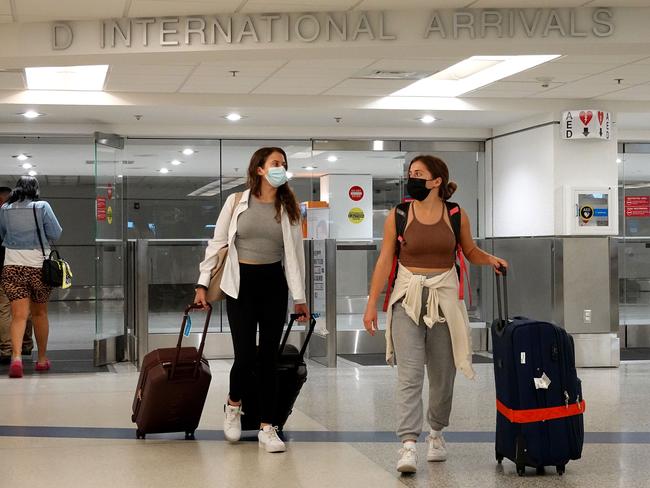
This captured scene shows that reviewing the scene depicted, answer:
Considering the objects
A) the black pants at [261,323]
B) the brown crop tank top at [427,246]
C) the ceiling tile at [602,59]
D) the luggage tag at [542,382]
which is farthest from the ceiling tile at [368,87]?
the luggage tag at [542,382]

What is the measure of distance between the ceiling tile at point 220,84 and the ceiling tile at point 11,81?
1.51 m

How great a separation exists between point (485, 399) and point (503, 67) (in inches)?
122

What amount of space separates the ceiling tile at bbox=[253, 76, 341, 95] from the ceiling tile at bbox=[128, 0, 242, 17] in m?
2.25

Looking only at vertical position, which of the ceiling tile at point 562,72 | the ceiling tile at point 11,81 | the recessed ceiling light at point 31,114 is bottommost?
the recessed ceiling light at point 31,114

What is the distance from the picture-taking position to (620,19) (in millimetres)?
7512

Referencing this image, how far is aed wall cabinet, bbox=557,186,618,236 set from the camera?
36.9ft

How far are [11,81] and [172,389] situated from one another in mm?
4655

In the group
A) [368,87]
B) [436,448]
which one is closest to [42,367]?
[368,87]

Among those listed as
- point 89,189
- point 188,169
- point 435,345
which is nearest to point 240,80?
point 188,169

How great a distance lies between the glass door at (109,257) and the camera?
38.0 ft

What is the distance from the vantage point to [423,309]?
5.66 m

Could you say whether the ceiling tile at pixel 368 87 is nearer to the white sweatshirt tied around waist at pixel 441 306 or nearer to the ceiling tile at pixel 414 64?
the ceiling tile at pixel 414 64

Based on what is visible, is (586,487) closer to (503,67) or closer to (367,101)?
(503,67)

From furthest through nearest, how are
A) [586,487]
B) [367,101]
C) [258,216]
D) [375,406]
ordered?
[367,101] → [375,406] → [258,216] → [586,487]
